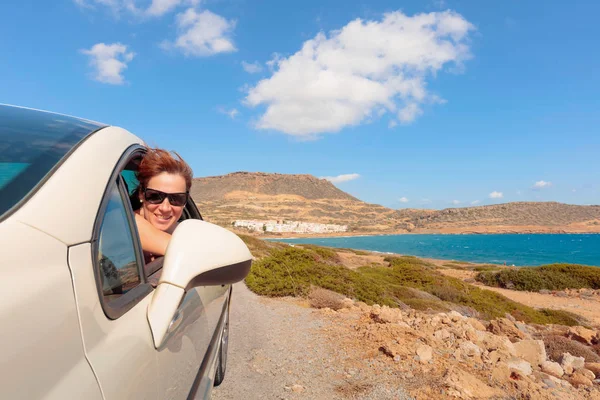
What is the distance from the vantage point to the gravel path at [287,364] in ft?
13.0

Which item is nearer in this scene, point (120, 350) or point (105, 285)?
point (120, 350)

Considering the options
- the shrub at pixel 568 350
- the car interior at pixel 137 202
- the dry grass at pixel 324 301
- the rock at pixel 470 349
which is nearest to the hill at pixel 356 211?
the dry grass at pixel 324 301

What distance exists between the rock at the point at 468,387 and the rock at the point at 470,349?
0.81 meters

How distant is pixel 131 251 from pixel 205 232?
495mm

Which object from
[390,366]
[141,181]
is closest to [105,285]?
[141,181]

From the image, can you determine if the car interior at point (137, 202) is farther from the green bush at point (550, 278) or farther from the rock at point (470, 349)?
the green bush at point (550, 278)

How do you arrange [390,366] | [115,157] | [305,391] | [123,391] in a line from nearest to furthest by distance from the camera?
[123,391] → [115,157] → [305,391] → [390,366]

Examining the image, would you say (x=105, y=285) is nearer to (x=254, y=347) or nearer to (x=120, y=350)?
(x=120, y=350)

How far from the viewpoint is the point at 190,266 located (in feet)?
3.89

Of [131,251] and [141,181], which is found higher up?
[141,181]

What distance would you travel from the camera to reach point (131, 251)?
1603 millimetres

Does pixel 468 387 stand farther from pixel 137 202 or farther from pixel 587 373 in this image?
pixel 137 202

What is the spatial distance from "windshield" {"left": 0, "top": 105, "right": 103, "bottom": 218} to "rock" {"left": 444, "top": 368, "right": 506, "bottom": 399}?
3753 millimetres

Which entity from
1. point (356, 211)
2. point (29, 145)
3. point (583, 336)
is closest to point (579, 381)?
point (583, 336)
